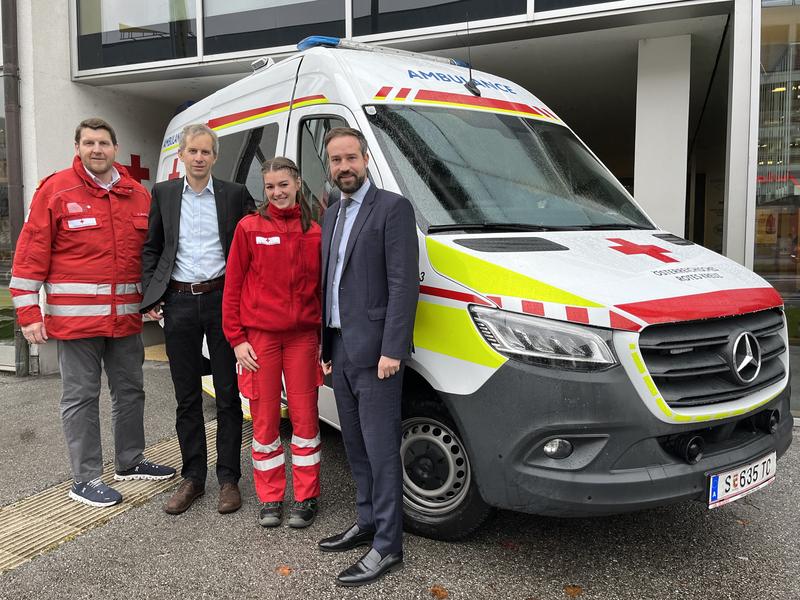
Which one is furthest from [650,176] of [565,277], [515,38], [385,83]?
[565,277]

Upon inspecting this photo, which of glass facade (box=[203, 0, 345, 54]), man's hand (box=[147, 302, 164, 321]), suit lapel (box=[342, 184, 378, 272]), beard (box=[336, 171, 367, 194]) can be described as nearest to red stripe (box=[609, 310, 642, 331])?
suit lapel (box=[342, 184, 378, 272])

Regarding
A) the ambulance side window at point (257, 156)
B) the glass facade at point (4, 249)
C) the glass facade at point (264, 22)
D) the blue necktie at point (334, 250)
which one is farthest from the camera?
the glass facade at point (4, 249)

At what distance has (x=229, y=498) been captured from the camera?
11.7ft

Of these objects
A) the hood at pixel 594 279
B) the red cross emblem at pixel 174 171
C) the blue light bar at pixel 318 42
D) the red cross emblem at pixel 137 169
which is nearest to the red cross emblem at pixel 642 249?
the hood at pixel 594 279

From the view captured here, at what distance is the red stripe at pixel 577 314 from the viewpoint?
2.48m

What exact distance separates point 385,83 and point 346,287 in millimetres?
1299

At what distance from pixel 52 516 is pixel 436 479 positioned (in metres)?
2.16

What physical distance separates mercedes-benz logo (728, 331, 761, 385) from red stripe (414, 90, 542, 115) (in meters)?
1.92

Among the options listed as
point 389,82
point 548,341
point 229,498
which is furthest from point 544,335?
point 229,498

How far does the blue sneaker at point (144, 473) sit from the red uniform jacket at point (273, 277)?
4.32 ft

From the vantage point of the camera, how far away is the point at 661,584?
281cm

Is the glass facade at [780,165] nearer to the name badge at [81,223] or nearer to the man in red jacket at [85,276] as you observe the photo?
the man in red jacket at [85,276]

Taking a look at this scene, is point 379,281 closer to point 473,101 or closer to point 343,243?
point 343,243

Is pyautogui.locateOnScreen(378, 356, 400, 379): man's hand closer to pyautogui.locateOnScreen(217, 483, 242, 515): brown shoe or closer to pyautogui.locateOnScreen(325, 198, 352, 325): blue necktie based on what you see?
pyautogui.locateOnScreen(325, 198, 352, 325): blue necktie
